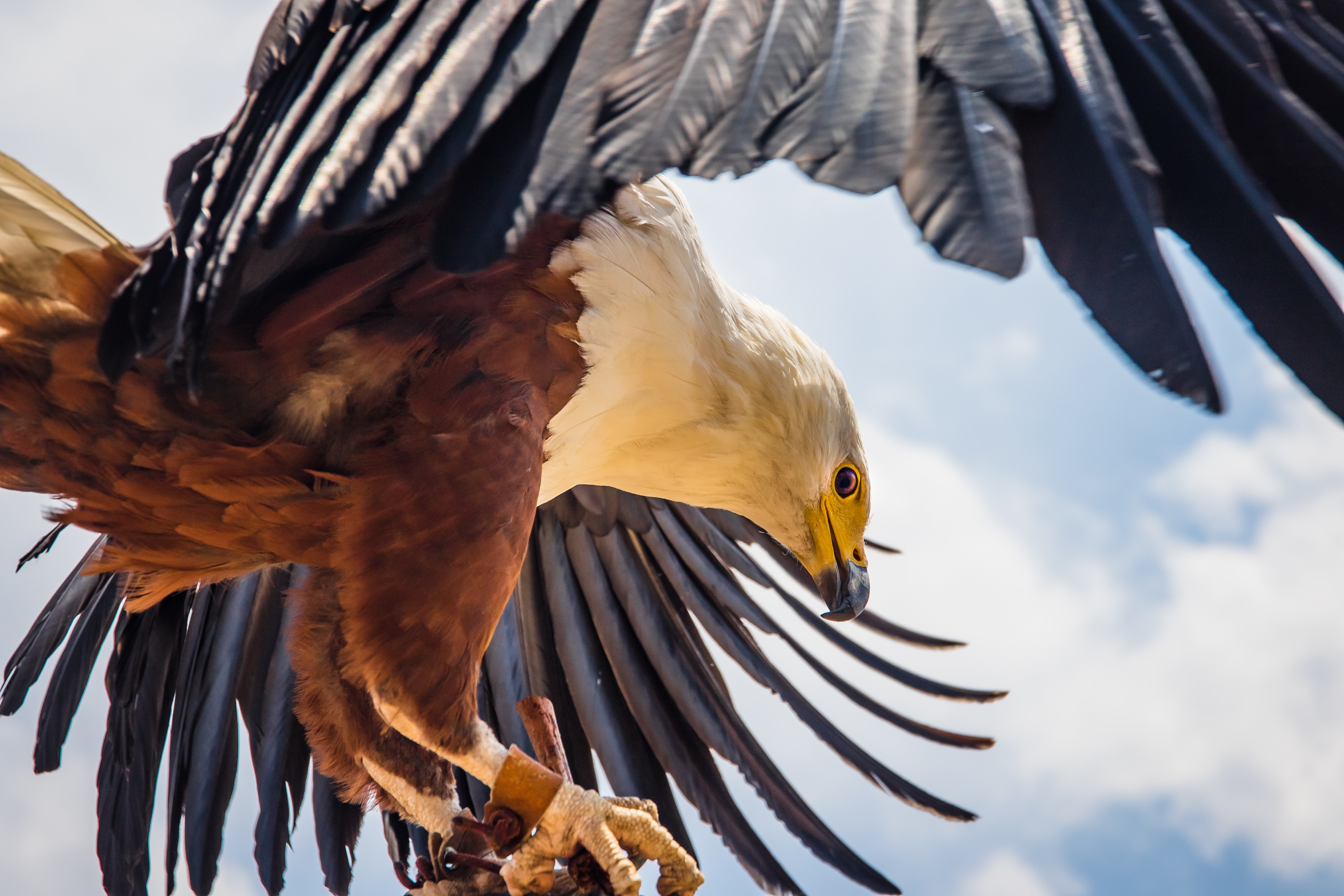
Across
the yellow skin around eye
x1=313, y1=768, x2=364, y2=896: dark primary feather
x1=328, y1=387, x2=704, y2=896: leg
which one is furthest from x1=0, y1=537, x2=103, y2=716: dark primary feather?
the yellow skin around eye

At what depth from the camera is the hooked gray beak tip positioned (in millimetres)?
2912

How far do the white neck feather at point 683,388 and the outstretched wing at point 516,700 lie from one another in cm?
84

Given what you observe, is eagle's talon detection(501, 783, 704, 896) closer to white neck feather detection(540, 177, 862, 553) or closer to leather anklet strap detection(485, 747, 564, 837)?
leather anklet strap detection(485, 747, 564, 837)

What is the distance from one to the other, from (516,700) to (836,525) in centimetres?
120

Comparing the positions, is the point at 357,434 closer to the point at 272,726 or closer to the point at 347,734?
the point at 347,734

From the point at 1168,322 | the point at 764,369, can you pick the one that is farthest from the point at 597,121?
the point at 764,369

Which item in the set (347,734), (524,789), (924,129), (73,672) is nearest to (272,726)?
(73,672)

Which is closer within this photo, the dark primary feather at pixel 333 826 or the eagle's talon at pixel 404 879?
the eagle's talon at pixel 404 879

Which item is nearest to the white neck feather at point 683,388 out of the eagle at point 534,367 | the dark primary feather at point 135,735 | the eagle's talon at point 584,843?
the eagle at point 534,367

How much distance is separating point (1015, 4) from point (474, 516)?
51.8 inches

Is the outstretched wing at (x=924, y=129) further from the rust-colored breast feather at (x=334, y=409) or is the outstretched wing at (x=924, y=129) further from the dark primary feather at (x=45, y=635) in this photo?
the dark primary feather at (x=45, y=635)

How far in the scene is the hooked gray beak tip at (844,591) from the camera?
9.55ft

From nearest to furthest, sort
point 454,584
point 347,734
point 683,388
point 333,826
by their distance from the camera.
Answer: point 454,584 → point 347,734 → point 683,388 → point 333,826

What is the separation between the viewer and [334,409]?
7.35 feet
